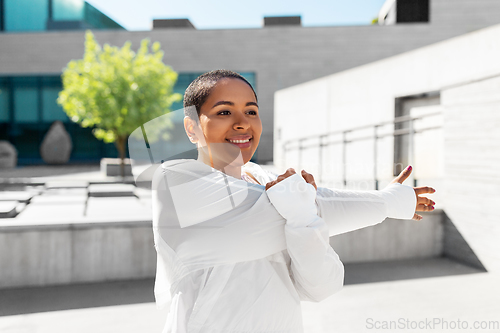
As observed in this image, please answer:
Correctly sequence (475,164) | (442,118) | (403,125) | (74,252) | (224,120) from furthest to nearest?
(403,125)
(442,118)
(475,164)
(74,252)
(224,120)

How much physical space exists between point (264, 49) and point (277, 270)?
83.0 feet

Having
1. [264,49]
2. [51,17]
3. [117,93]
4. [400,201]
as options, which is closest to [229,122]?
[400,201]

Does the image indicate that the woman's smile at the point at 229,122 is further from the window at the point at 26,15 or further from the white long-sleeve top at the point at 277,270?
the window at the point at 26,15

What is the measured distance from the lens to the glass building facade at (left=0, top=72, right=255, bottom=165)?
2600 cm

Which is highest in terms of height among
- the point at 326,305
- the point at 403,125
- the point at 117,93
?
the point at 117,93

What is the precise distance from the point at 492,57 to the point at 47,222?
7069 millimetres

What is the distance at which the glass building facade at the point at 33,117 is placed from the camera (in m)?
26.0

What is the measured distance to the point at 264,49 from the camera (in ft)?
82.6

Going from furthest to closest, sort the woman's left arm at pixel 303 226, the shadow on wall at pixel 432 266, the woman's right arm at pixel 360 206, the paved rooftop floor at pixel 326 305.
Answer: the shadow on wall at pixel 432 266
the paved rooftop floor at pixel 326 305
the woman's right arm at pixel 360 206
the woman's left arm at pixel 303 226

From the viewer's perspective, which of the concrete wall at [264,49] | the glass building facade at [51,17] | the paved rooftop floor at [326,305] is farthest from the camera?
the glass building facade at [51,17]

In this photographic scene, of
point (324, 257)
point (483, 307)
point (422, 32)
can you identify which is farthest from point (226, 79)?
point (422, 32)

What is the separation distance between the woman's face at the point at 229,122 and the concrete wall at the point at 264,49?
A: 2250cm

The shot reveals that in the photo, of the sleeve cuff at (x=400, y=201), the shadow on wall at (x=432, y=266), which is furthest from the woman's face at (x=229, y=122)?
Answer: the shadow on wall at (x=432, y=266)

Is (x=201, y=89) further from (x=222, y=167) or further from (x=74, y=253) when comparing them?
Answer: (x=74, y=253)
